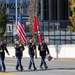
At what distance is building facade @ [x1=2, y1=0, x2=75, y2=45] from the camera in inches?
1996

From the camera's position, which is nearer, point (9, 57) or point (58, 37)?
point (9, 57)

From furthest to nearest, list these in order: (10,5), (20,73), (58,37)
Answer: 1. (10,5)
2. (58,37)
3. (20,73)

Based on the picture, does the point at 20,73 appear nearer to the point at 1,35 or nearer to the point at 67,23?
the point at 1,35

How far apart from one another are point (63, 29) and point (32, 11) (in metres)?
10.7

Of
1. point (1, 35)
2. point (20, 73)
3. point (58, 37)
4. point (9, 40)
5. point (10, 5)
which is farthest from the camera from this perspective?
point (10, 5)

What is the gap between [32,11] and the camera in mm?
42594

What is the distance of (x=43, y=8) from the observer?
78.2m

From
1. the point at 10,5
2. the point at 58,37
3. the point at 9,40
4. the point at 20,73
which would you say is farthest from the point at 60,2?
the point at 20,73

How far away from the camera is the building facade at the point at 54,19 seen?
50.7 metres

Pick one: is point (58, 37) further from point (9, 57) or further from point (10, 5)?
point (10, 5)

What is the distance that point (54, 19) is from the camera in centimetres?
8138

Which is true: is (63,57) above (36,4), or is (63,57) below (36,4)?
below

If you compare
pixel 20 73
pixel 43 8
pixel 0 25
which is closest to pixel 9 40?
pixel 0 25

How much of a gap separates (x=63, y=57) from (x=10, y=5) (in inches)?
2562
